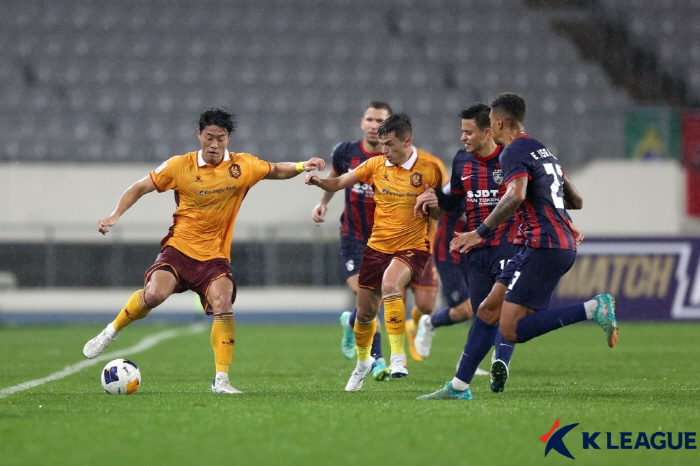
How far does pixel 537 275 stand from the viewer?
231 inches

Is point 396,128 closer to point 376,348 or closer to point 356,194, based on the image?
point 356,194

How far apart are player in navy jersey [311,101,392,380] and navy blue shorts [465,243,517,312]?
1138mm

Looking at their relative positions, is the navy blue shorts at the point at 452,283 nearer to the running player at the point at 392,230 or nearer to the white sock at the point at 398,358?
the running player at the point at 392,230

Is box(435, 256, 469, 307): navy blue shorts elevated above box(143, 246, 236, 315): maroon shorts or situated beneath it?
situated beneath

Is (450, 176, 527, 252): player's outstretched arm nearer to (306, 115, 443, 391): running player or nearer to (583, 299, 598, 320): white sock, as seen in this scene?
(583, 299, 598, 320): white sock

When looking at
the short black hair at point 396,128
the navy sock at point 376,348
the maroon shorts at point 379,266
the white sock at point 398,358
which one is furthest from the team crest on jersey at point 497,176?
the navy sock at point 376,348

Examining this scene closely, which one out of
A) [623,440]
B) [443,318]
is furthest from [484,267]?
[623,440]

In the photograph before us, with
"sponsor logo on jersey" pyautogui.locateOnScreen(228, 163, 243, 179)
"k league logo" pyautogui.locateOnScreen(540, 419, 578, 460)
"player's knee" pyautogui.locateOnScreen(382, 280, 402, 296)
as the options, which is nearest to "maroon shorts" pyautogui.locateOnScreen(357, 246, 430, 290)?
"player's knee" pyautogui.locateOnScreen(382, 280, 402, 296)

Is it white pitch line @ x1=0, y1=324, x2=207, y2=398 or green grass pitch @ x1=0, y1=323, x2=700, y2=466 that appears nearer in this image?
green grass pitch @ x1=0, y1=323, x2=700, y2=466

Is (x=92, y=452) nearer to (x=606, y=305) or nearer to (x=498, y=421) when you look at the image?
(x=498, y=421)

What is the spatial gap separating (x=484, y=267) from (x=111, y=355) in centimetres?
508

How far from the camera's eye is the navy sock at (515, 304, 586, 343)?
18.6ft

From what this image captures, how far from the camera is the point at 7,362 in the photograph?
9.63 metres

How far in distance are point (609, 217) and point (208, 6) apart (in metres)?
10.3
